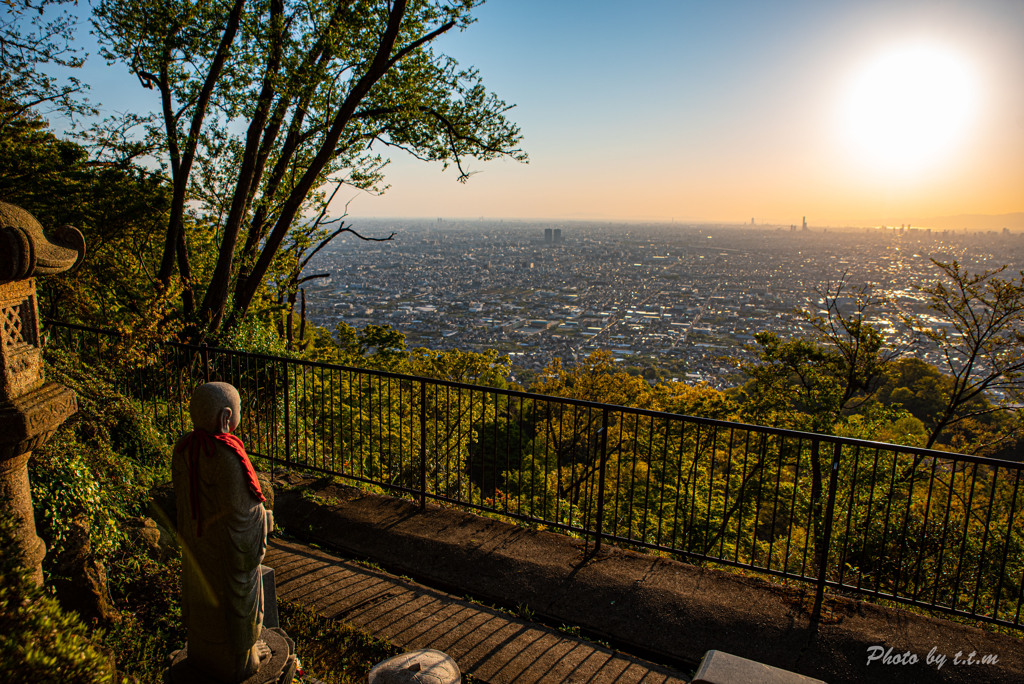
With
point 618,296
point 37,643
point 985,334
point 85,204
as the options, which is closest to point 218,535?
point 37,643

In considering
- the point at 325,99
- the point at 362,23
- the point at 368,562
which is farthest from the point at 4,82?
the point at 368,562

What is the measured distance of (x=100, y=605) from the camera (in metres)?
3.76

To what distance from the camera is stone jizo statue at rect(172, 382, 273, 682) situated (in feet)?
8.92

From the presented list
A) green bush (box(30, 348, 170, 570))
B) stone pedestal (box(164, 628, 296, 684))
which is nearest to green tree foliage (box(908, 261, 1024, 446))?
stone pedestal (box(164, 628, 296, 684))

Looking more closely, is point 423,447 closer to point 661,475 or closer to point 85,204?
point 661,475

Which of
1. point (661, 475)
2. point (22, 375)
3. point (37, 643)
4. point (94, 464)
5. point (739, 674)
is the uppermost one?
point (22, 375)

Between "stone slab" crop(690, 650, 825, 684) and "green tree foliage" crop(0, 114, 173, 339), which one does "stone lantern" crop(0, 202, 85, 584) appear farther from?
"green tree foliage" crop(0, 114, 173, 339)

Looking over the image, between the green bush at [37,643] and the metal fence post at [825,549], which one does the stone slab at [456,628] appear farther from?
the green bush at [37,643]

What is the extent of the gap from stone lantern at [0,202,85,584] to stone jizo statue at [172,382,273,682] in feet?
2.27

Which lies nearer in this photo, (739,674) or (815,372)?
(739,674)

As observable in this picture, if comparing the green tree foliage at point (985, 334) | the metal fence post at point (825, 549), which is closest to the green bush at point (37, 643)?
the metal fence post at point (825, 549)

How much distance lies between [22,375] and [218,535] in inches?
54.9

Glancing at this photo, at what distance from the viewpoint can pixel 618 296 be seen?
90.5 metres

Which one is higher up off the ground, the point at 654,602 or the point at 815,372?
the point at 654,602
